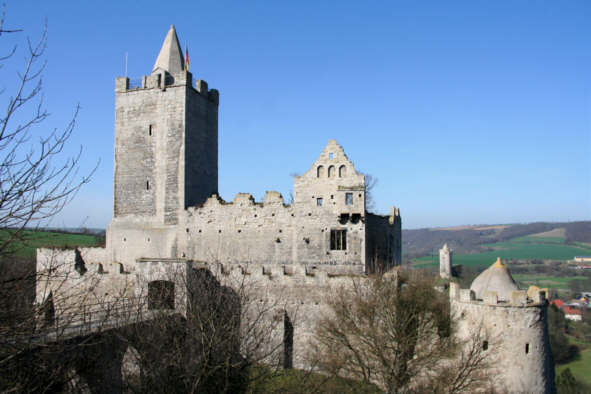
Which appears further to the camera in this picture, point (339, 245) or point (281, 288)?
point (339, 245)

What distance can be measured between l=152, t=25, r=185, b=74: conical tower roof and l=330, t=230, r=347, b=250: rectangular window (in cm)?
1358

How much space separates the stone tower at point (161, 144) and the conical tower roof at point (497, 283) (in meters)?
16.0

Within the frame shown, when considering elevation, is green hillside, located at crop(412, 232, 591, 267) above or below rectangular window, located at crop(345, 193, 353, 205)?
below

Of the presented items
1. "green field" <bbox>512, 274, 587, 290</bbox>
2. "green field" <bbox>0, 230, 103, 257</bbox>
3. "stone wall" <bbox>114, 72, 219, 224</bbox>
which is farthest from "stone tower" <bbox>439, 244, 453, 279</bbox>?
"green field" <bbox>0, 230, 103, 257</bbox>

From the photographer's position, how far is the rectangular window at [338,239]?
82.3ft

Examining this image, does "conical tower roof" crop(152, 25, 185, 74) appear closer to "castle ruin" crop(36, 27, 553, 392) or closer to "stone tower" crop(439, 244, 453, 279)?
"castle ruin" crop(36, 27, 553, 392)

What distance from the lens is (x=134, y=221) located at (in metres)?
28.1

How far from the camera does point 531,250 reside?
513 feet

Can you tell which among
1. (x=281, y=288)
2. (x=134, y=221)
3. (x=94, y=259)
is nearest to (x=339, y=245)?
(x=281, y=288)

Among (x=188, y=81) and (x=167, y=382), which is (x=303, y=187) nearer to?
(x=188, y=81)

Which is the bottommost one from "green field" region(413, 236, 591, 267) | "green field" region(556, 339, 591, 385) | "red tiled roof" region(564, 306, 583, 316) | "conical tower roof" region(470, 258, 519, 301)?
"green field" region(556, 339, 591, 385)

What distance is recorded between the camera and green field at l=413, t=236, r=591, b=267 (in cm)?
14038

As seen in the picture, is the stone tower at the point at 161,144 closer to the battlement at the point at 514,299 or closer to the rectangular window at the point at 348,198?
the rectangular window at the point at 348,198

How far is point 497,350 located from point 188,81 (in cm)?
2092
